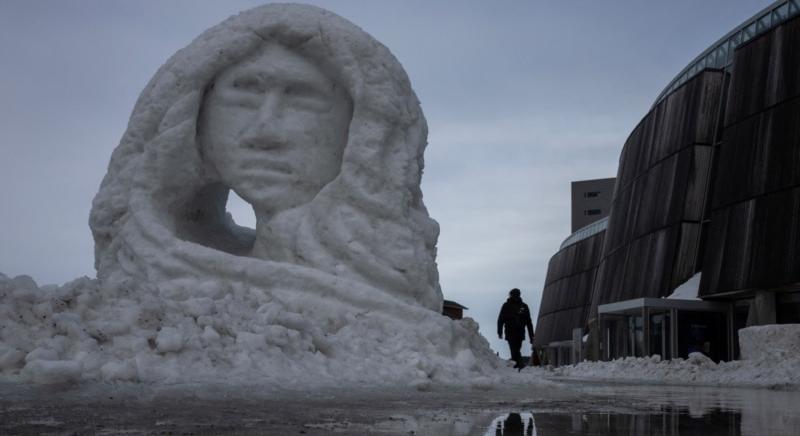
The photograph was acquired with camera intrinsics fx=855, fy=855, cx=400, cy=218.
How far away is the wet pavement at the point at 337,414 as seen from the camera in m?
3.67

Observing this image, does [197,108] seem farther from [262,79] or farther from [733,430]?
[733,430]

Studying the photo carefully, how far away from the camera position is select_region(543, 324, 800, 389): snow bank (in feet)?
41.2

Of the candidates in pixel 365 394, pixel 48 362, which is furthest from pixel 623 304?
pixel 48 362

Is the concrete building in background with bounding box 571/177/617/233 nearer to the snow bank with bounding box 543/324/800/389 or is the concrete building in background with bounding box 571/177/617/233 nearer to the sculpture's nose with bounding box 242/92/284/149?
the snow bank with bounding box 543/324/800/389

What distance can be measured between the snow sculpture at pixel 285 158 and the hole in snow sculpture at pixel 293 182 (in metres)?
0.02

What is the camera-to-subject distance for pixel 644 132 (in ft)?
104

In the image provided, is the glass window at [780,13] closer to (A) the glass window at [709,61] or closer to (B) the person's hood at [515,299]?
(A) the glass window at [709,61]

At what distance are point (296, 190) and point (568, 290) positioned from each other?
42010 millimetres

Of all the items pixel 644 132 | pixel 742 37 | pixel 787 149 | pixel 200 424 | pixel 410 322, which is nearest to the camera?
pixel 200 424

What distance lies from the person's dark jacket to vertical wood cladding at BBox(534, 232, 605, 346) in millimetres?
32159

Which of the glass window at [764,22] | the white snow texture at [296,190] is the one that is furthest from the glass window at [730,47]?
the white snow texture at [296,190]

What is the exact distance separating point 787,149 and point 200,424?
64.8 feet

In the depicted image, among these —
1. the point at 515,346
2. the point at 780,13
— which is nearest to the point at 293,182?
the point at 515,346

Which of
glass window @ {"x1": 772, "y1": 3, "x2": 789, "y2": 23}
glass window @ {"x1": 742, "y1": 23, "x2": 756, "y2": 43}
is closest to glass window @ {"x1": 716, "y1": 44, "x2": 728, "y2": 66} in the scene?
glass window @ {"x1": 742, "y1": 23, "x2": 756, "y2": 43}
